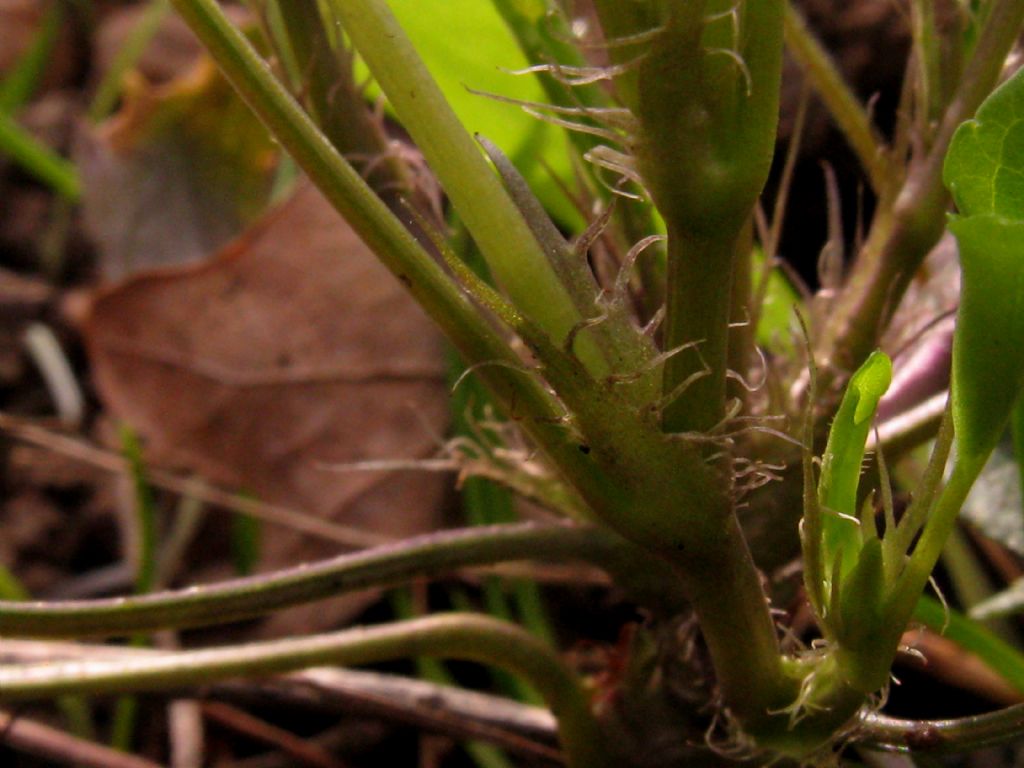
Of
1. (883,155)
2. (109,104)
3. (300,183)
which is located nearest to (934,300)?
(883,155)

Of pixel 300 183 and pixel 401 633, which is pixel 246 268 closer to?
pixel 300 183

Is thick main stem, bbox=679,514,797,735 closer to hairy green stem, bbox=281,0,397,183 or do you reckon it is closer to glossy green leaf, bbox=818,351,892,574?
glossy green leaf, bbox=818,351,892,574

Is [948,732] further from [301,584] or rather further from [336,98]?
[336,98]

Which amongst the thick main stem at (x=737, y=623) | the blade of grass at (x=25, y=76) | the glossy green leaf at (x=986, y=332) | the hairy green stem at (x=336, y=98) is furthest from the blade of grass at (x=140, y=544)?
the blade of grass at (x=25, y=76)

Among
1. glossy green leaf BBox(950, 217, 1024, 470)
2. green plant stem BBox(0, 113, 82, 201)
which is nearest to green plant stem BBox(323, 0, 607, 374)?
glossy green leaf BBox(950, 217, 1024, 470)

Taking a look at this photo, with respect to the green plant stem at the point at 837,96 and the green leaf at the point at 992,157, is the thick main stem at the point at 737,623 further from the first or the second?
the green plant stem at the point at 837,96

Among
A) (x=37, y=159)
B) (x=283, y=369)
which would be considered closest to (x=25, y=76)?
(x=37, y=159)
